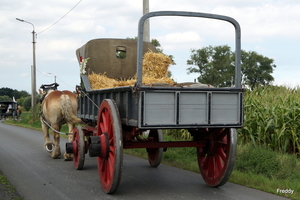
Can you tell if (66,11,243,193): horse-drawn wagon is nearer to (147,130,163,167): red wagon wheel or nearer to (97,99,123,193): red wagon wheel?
(97,99,123,193): red wagon wheel

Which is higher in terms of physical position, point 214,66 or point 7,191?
point 214,66

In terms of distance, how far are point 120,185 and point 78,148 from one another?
1.64m

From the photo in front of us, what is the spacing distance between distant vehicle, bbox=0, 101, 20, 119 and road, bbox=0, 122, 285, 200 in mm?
25418

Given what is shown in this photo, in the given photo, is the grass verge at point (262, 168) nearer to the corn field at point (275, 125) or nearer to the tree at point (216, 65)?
the corn field at point (275, 125)

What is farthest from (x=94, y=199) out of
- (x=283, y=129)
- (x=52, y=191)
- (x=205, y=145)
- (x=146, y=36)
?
(x=146, y=36)

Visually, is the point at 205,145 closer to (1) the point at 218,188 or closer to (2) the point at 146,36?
(1) the point at 218,188

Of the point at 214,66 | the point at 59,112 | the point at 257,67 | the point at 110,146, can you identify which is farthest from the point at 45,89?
the point at 257,67

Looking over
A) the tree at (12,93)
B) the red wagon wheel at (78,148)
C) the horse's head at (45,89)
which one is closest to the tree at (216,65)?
the horse's head at (45,89)

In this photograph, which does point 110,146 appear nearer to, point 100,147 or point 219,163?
point 100,147

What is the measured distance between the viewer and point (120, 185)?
260 inches

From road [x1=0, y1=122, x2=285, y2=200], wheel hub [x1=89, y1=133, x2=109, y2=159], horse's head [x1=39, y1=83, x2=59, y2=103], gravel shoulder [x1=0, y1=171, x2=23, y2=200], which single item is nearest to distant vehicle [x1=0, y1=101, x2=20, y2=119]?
horse's head [x1=39, y1=83, x2=59, y2=103]

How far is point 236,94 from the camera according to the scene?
18.8 feet

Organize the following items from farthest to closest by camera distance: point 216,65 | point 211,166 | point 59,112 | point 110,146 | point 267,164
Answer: point 216,65, point 59,112, point 267,164, point 211,166, point 110,146

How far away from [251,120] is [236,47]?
13.7 feet
